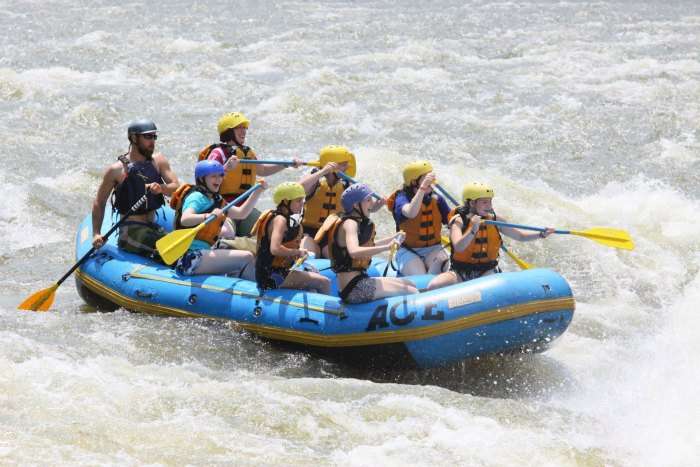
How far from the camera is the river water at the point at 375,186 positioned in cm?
605

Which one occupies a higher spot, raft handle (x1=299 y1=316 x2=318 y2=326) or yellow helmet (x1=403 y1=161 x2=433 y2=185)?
yellow helmet (x1=403 y1=161 x2=433 y2=185)

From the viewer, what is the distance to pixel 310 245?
27.2 ft

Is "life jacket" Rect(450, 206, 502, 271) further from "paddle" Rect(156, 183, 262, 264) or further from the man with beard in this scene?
the man with beard

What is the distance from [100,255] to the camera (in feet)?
27.5

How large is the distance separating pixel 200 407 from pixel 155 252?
7.48 feet

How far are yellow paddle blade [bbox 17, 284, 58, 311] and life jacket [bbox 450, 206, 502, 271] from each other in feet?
9.60

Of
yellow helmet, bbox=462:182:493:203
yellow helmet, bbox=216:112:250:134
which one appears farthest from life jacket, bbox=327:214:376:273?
yellow helmet, bbox=216:112:250:134

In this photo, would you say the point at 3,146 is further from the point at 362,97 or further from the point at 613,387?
the point at 613,387

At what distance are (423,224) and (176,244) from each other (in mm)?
1734

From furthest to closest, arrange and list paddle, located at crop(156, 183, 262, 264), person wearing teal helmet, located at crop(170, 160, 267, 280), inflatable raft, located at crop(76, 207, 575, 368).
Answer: person wearing teal helmet, located at crop(170, 160, 267, 280) < paddle, located at crop(156, 183, 262, 264) < inflatable raft, located at crop(76, 207, 575, 368)

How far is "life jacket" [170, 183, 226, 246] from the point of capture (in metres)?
7.89

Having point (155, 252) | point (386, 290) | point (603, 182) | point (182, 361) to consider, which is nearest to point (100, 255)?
point (155, 252)

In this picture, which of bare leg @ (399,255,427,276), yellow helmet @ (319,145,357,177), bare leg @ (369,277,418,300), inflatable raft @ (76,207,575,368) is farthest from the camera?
yellow helmet @ (319,145,357,177)

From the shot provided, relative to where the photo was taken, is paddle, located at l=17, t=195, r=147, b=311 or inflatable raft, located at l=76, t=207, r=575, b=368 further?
paddle, located at l=17, t=195, r=147, b=311
